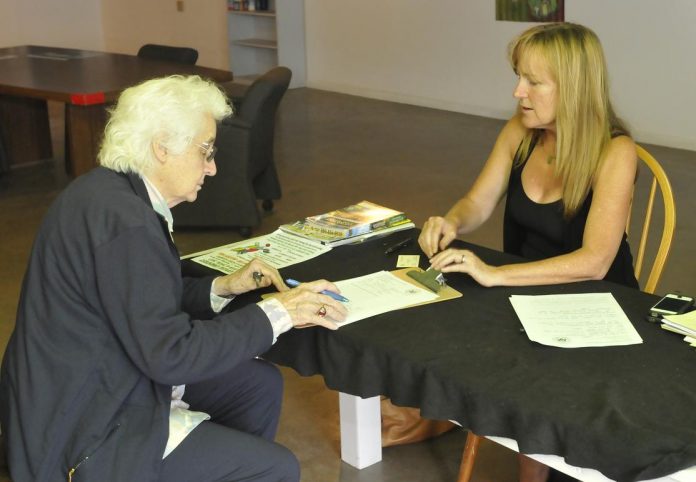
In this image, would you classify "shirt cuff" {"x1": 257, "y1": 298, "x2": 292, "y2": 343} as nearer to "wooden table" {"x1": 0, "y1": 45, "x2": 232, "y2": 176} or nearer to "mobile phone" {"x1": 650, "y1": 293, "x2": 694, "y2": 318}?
"mobile phone" {"x1": 650, "y1": 293, "x2": 694, "y2": 318}

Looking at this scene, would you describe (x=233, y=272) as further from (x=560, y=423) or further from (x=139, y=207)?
(x=560, y=423)

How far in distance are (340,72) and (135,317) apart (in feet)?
26.3

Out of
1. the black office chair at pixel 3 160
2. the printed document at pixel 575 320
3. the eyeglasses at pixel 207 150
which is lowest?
the black office chair at pixel 3 160

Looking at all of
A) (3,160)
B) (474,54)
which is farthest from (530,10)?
(3,160)

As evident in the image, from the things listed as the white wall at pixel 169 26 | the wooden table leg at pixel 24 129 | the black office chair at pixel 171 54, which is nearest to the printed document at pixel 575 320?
the black office chair at pixel 171 54

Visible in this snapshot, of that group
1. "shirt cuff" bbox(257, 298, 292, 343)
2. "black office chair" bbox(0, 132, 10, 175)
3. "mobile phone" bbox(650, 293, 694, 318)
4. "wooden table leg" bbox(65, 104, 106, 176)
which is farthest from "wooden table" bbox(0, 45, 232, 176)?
"mobile phone" bbox(650, 293, 694, 318)

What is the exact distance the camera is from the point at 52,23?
433 inches

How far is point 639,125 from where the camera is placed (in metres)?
7.11

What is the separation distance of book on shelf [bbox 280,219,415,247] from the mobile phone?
2.72ft

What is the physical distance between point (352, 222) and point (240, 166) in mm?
2407

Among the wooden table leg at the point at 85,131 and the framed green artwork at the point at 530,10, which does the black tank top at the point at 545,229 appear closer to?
the wooden table leg at the point at 85,131

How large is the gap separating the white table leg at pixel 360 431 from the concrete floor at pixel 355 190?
0.12 ft

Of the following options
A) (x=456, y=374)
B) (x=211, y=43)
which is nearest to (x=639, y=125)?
(x=211, y=43)

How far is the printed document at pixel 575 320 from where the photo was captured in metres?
1.96
